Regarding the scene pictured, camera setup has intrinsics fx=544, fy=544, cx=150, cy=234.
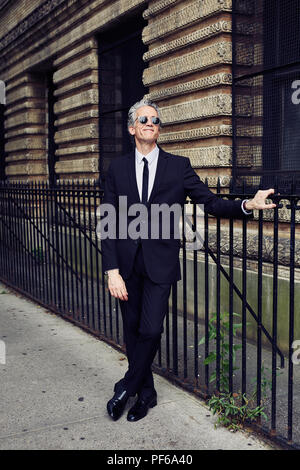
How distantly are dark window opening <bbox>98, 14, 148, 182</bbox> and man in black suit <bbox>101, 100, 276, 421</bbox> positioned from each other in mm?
6015

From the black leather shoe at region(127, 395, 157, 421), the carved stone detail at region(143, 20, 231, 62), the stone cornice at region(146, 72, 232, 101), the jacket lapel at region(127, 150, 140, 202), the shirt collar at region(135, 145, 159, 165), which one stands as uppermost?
the carved stone detail at region(143, 20, 231, 62)

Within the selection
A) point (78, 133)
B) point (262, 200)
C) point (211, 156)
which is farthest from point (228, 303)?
point (78, 133)

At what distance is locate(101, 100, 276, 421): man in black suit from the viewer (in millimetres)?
3750

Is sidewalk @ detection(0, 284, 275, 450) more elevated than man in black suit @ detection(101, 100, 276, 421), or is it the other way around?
man in black suit @ detection(101, 100, 276, 421)

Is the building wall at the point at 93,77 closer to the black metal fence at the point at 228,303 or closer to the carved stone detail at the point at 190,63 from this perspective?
the carved stone detail at the point at 190,63

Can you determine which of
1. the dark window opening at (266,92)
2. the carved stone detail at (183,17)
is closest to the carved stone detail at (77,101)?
the carved stone detail at (183,17)

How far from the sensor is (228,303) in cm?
647

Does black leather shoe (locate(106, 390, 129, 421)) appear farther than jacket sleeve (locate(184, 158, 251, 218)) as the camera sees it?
Yes

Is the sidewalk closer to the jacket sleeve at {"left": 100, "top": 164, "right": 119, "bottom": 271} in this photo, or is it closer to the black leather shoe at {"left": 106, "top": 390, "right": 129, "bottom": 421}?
the black leather shoe at {"left": 106, "top": 390, "right": 129, "bottom": 421}

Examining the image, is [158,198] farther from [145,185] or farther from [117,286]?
[117,286]

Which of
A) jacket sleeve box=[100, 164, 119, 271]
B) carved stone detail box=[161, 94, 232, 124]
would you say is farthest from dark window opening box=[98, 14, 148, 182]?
jacket sleeve box=[100, 164, 119, 271]

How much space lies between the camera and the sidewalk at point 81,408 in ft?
11.6
